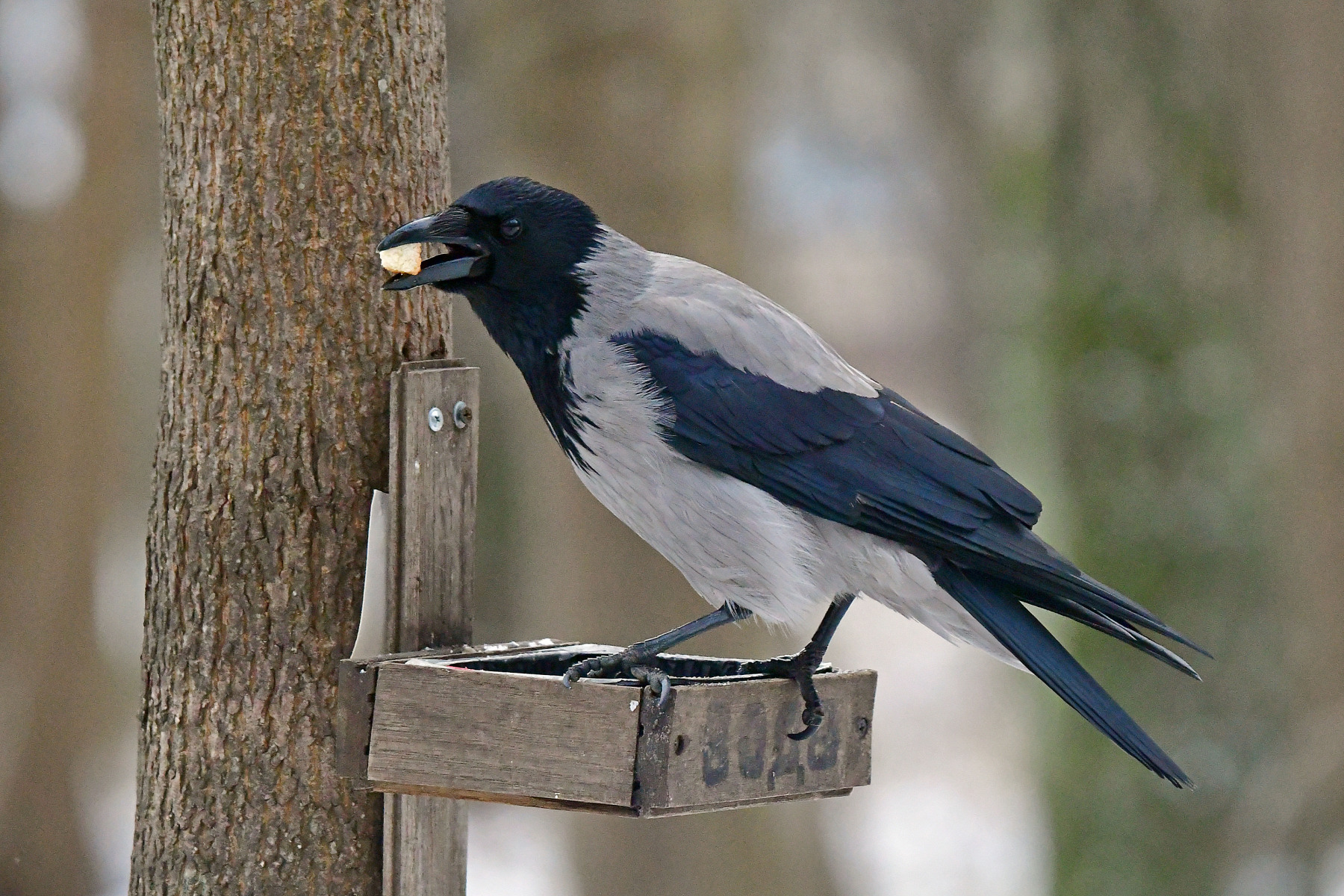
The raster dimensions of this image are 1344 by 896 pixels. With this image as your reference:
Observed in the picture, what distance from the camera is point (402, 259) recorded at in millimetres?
3490

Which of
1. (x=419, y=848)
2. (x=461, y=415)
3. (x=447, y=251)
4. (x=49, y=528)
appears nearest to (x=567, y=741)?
(x=419, y=848)

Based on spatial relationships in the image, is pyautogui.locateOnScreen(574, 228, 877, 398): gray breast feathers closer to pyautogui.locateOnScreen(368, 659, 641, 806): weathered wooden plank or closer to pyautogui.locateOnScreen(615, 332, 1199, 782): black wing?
pyautogui.locateOnScreen(615, 332, 1199, 782): black wing

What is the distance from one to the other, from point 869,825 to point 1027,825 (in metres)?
1.05

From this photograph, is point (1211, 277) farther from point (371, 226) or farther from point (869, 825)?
point (869, 825)

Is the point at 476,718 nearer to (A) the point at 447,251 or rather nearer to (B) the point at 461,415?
(B) the point at 461,415

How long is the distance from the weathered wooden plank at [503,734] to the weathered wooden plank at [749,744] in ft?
0.21

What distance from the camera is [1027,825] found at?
1016 cm

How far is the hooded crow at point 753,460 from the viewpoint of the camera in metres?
3.47

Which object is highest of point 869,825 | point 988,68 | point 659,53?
point 988,68

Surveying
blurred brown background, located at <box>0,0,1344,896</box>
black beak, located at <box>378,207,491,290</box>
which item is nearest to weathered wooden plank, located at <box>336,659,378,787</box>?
black beak, located at <box>378,207,491,290</box>

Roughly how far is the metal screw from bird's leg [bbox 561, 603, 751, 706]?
0.66 m

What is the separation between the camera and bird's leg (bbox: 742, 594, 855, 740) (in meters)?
3.53

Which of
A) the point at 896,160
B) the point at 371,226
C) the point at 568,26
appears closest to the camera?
the point at 371,226

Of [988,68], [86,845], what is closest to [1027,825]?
[988,68]
